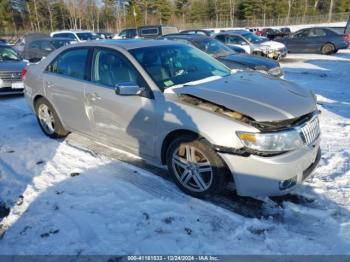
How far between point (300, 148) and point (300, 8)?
69.8 metres

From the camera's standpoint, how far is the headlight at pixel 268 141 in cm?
312

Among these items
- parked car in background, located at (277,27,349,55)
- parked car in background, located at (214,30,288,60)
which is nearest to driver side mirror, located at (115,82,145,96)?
parked car in background, located at (214,30,288,60)

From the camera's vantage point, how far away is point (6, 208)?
12.0 ft

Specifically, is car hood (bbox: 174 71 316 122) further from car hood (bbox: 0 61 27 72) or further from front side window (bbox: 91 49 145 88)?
car hood (bbox: 0 61 27 72)

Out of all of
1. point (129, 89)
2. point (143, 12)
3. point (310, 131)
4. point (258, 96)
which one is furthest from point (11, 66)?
point (143, 12)

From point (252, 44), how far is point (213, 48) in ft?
16.7

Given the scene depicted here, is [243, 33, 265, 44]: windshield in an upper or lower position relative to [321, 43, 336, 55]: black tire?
upper

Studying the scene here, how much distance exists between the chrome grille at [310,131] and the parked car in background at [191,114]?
10 millimetres

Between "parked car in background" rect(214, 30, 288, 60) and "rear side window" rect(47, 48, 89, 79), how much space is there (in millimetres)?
10565

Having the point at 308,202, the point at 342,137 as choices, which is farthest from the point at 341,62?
the point at 308,202

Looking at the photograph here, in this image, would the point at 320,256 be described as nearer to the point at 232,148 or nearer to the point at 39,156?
the point at 232,148

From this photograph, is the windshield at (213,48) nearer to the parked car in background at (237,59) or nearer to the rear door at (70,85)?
the parked car in background at (237,59)

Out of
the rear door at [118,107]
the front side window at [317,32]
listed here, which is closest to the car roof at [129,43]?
the rear door at [118,107]

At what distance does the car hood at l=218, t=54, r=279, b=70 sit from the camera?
8.62 m
